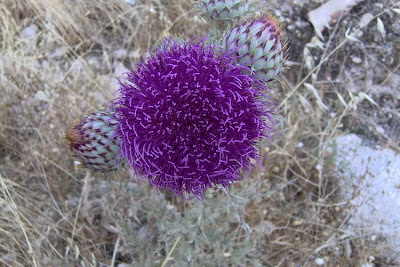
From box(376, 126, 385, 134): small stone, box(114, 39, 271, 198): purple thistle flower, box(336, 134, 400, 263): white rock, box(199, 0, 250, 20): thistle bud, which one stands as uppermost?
box(199, 0, 250, 20): thistle bud

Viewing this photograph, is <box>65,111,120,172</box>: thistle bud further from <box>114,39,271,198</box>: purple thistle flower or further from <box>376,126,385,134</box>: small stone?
<box>376,126,385,134</box>: small stone

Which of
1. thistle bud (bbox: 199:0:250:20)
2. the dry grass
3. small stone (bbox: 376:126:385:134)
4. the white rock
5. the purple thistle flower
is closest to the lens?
the purple thistle flower

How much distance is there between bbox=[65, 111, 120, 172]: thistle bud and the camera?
2.42m

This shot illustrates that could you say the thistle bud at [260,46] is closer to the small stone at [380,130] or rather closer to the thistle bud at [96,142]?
the thistle bud at [96,142]

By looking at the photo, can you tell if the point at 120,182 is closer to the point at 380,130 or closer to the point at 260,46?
the point at 260,46

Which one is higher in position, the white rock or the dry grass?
the dry grass

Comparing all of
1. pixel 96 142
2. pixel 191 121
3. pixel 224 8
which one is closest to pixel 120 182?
pixel 96 142

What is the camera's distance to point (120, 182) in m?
3.32

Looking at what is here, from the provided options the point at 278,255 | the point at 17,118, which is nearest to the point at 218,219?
the point at 278,255

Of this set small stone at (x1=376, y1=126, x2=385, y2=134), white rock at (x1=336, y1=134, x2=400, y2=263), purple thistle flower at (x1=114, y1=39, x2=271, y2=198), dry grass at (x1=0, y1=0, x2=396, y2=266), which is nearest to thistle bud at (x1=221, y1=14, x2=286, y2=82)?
purple thistle flower at (x1=114, y1=39, x2=271, y2=198)

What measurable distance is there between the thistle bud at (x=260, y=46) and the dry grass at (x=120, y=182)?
0.55 m

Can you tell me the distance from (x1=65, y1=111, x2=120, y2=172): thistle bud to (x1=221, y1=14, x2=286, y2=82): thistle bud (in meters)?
0.91

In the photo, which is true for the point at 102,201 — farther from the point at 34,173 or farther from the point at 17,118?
the point at 17,118

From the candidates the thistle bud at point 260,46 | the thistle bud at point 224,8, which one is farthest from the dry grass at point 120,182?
the thistle bud at point 224,8
